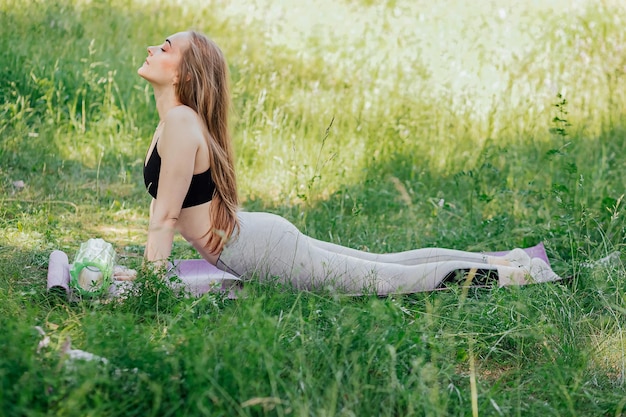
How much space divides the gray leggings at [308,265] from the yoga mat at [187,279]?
14 cm

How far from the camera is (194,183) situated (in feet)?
13.0

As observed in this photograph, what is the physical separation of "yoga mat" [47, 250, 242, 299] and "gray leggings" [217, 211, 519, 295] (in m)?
0.14

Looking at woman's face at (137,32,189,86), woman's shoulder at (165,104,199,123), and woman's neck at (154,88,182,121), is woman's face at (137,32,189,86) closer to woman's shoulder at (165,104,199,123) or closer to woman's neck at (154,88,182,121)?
woman's neck at (154,88,182,121)

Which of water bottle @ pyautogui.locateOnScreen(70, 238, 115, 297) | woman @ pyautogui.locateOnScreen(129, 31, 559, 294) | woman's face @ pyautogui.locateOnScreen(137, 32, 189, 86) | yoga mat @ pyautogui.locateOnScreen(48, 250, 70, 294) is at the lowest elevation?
yoga mat @ pyautogui.locateOnScreen(48, 250, 70, 294)

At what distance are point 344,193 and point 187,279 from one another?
1.69 metres

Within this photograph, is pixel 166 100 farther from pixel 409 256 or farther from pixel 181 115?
pixel 409 256

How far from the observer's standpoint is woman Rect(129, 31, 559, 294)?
12.9 ft

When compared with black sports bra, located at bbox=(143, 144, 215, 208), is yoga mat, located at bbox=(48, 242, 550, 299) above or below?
below

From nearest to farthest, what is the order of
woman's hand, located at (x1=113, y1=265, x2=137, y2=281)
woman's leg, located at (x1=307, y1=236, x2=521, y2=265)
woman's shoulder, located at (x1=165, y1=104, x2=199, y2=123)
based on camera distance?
woman's shoulder, located at (x1=165, y1=104, x2=199, y2=123)
woman's hand, located at (x1=113, y1=265, x2=137, y2=281)
woman's leg, located at (x1=307, y1=236, x2=521, y2=265)

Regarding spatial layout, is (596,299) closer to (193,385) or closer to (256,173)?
(193,385)

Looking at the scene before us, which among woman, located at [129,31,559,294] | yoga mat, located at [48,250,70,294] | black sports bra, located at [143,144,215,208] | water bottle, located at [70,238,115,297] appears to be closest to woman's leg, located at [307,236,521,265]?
woman, located at [129,31,559,294]

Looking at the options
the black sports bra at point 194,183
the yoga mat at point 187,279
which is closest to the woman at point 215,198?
the black sports bra at point 194,183

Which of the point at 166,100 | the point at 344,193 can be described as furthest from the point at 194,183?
the point at 344,193

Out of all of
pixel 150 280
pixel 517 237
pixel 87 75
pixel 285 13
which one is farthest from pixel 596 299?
pixel 285 13
